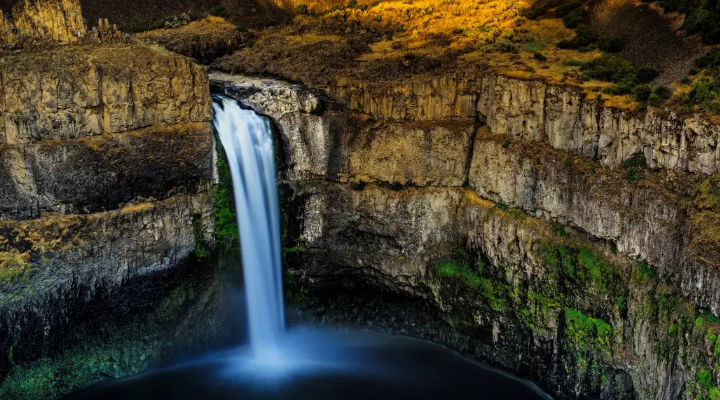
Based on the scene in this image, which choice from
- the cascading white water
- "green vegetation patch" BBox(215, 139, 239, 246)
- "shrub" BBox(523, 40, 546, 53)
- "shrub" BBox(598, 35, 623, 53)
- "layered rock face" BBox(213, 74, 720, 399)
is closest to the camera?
"layered rock face" BBox(213, 74, 720, 399)

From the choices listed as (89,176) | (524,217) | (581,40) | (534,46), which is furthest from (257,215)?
(581,40)

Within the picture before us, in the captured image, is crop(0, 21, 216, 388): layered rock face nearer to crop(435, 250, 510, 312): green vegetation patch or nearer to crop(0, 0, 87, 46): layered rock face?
crop(0, 0, 87, 46): layered rock face

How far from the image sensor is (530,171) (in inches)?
1673

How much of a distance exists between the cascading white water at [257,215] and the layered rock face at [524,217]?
123 centimetres

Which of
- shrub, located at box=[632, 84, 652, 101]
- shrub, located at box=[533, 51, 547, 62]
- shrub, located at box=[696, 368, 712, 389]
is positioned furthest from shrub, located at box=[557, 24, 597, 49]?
shrub, located at box=[696, 368, 712, 389]

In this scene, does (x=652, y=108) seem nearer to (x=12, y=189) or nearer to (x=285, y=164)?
(x=285, y=164)

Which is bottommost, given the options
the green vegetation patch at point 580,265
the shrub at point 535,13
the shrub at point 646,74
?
the green vegetation patch at point 580,265

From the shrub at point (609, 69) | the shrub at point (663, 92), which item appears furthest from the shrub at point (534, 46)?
the shrub at point (663, 92)

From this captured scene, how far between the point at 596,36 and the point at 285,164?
63.9ft

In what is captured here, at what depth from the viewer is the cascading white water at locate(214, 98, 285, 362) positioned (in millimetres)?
45531

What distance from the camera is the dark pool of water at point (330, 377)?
4194cm

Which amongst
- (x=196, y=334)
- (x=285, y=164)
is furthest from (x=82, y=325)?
(x=285, y=164)

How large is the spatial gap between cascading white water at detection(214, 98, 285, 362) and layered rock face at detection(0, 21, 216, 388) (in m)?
1.47

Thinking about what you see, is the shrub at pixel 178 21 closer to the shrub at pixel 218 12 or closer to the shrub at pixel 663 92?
the shrub at pixel 218 12
